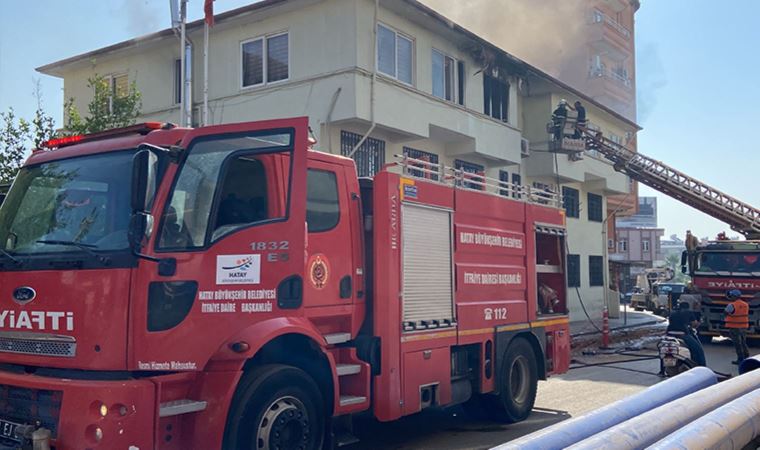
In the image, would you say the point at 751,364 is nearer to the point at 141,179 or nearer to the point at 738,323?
the point at 141,179

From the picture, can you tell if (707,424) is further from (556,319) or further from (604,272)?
(604,272)

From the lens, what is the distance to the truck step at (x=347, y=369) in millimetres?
5946

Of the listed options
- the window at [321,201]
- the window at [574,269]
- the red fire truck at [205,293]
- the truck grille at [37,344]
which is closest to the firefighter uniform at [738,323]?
the red fire truck at [205,293]

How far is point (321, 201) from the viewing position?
19.9ft

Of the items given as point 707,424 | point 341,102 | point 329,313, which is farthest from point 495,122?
point 707,424

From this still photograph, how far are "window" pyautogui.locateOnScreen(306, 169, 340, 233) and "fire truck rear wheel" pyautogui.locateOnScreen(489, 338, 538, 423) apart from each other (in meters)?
3.22

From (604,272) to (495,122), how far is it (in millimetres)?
12075

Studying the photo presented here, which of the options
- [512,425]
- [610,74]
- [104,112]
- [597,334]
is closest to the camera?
[512,425]

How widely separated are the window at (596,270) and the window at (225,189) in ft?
80.4

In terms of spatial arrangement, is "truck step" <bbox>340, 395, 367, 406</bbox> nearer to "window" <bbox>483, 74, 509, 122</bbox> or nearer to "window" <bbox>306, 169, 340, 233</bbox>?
"window" <bbox>306, 169, 340, 233</bbox>

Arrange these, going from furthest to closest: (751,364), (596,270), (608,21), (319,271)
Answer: (608,21) → (596,270) → (751,364) → (319,271)

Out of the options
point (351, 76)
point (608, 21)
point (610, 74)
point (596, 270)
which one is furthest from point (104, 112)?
point (610, 74)

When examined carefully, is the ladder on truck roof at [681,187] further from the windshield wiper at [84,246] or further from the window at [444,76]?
the windshield wiper at [84,246]

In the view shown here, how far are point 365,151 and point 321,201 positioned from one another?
10246mm
